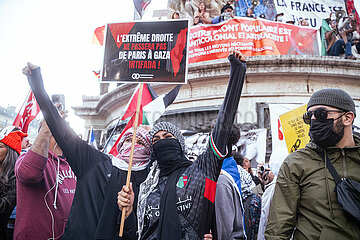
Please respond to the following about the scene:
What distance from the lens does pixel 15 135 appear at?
10.5ft

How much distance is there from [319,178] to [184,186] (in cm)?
97

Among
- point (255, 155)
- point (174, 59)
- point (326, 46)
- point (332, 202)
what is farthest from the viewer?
point (326, 46)

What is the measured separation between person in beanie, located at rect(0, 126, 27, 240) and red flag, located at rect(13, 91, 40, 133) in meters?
1.85

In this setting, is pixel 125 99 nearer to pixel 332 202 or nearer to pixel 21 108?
pixel 21 108

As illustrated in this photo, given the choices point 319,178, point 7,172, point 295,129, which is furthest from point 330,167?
point 7,172

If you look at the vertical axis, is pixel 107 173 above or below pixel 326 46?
below

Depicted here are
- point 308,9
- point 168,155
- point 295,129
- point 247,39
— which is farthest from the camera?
point 308,9

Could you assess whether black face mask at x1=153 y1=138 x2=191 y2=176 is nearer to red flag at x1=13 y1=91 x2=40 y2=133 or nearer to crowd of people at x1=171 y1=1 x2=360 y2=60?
red flag at x1=13 y1=91 x2=40 y2=133

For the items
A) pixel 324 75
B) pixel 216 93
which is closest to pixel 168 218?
pixel 216 93

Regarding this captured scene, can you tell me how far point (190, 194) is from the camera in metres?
2.05

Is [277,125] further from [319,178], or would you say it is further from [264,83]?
[319,178]

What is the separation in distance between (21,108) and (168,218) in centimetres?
439

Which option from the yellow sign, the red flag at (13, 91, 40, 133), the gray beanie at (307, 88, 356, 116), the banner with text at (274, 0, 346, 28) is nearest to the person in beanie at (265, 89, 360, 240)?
the gray beanie at (307, 88, 356, 116)

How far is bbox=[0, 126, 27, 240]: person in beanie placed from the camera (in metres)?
2.81
